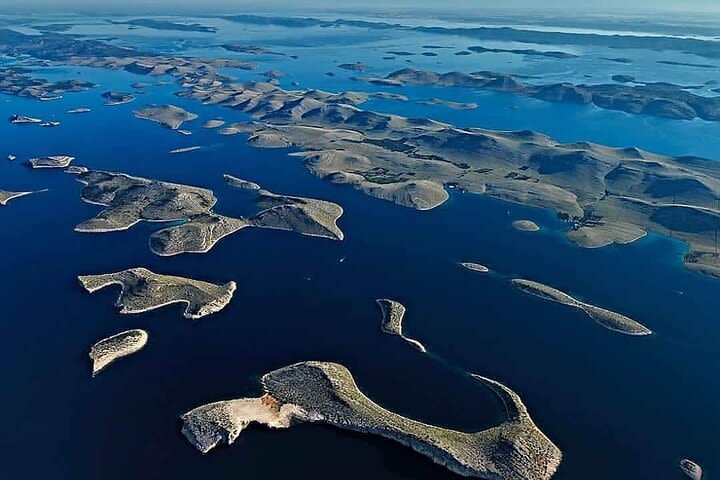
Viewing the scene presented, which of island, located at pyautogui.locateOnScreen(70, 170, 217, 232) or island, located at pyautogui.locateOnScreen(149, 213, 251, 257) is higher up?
island, located at pyautogui.locateOnScreen(149, 213, 251, 257)

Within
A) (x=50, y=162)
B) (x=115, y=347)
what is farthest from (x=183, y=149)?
(x=115, y=347)

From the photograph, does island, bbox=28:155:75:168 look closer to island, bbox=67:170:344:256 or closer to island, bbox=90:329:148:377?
island, bbox=67:170:344:256

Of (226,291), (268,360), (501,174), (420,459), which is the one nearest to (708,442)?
(420,459)

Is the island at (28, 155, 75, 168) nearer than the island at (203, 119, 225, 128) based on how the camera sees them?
Yes

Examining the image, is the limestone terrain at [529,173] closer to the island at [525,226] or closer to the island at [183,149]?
the island at [525,226]

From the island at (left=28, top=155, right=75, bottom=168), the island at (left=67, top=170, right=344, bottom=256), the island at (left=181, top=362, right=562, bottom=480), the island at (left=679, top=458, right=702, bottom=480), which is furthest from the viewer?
the island at (left=28, top=155, right=75, bottom=168)

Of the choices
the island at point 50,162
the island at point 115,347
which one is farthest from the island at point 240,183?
the island at point 115,347

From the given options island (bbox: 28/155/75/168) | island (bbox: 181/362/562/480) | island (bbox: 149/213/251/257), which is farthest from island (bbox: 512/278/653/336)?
island (bbox: 28/155/75/168)
